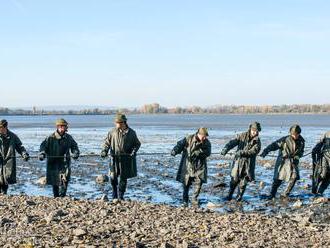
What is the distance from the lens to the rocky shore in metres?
9.50

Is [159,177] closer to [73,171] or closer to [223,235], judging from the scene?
[73,171]

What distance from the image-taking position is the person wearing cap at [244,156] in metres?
14.8

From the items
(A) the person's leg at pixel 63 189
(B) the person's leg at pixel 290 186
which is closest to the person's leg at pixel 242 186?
(B) the person's leg at pixel 290 186

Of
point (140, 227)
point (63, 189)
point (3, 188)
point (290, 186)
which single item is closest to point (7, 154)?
point (3, 188)

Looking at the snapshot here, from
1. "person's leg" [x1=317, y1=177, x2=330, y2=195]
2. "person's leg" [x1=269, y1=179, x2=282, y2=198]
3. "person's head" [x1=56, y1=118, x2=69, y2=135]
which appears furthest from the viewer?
"person's leg" [x1=317, y1=177, x2=330, y2=195]

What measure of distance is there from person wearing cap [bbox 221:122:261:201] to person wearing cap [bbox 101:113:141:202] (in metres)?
2.57

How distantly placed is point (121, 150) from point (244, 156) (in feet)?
10.8

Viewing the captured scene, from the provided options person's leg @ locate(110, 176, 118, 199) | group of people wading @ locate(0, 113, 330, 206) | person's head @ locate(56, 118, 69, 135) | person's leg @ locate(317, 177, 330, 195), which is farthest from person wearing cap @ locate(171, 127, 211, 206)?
person's leg @ locate(317, 177, 330, 195)

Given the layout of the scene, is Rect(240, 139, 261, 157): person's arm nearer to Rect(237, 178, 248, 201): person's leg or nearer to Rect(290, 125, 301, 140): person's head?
Rect(237, 178, 248, 201): person's leg

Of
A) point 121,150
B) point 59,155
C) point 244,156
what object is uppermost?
point 121,150

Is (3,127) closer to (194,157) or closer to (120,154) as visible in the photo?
(120,154)

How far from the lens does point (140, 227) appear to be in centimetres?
1046

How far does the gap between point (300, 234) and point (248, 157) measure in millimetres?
4894

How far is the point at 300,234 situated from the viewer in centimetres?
1021
